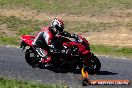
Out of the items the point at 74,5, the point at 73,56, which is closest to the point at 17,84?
the point at 73,56

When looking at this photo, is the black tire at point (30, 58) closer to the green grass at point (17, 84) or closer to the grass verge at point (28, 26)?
the green grass at point (17, 84)

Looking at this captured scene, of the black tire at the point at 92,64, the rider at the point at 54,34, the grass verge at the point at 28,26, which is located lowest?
the grass verge at the point at 28,26

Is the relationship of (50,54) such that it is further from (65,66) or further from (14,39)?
(14,39)

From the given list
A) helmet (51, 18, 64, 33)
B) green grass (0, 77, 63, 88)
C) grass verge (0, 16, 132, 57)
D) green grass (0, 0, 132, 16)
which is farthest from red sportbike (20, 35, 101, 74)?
green grass (0, 0, 132, 16)

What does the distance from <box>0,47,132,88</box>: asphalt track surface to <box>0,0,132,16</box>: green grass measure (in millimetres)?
14828

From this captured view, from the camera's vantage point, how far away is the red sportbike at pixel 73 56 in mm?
16406

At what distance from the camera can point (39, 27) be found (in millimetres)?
29781

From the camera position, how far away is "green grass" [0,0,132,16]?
111 ft

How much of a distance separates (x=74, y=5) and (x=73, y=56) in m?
19.4

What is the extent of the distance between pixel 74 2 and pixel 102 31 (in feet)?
27.4

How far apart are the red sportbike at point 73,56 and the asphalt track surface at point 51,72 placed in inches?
13.3

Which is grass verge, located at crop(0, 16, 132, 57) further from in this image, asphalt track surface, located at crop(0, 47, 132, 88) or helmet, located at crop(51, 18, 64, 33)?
helmet, located at crop(51, 18, 64, 33)

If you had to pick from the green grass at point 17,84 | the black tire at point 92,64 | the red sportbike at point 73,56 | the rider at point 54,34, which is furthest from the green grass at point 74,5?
the green grass at point 17,84

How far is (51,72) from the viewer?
646 inches
